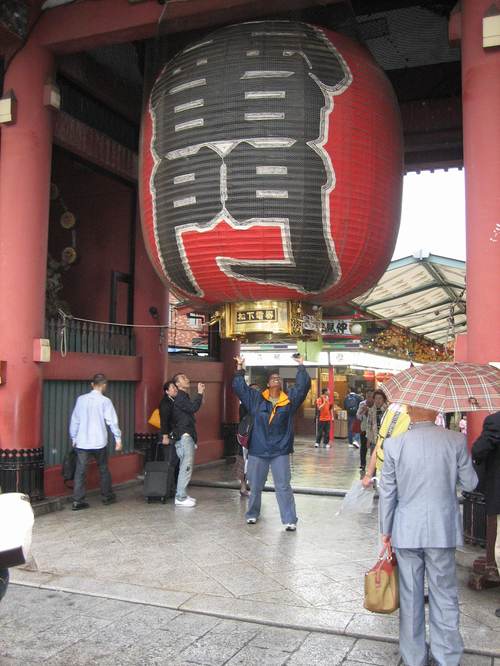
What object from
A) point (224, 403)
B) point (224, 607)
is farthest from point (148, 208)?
point (224, 403)

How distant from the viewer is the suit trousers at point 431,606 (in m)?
3.52

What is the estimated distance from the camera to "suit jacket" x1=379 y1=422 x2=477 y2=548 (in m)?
3.56

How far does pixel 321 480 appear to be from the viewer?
11156 millimetres

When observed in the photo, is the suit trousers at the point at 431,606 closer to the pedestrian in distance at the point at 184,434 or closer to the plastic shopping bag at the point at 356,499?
the plastic shopping bag at the point at 356,499

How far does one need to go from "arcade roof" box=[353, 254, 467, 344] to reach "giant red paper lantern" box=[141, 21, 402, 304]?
6287 mm

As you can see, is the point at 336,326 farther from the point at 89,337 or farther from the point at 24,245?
the point at 24,245

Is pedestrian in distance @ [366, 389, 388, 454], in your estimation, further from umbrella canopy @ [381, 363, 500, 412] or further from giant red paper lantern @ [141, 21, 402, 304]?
umbrella canopy @ [381, 363, 500, 412]

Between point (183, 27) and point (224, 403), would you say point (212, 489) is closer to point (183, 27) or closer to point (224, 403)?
point (224, 403)

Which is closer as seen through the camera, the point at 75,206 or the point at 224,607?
the point at 224,607

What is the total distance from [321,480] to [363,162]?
657 cm

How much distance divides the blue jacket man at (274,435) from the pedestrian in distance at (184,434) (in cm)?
138

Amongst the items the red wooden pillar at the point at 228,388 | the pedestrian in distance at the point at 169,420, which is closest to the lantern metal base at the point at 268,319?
the pedestrian in distance at the point at 169,420

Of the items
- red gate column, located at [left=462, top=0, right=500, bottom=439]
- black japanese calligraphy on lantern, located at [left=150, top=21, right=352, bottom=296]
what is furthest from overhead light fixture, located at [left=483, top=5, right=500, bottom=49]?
black japanese calligraphy on lantern, located at [left=150, top=21, right=352, bottom=296]

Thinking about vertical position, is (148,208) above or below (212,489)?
above
